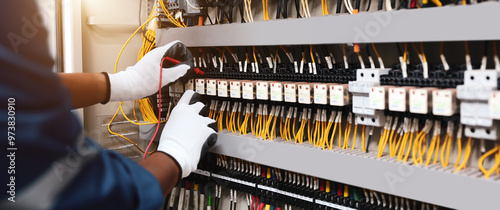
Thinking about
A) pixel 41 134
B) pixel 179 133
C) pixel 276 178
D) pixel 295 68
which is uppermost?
pixel 295 68

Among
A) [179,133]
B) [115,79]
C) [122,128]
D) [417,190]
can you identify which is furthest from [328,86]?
[122,128]

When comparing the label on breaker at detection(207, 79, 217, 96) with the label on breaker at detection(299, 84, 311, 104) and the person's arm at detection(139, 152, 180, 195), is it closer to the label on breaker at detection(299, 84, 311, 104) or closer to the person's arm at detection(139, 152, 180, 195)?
the label on breaker at detection(299, 84, 311, 104)

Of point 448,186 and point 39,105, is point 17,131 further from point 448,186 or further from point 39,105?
point 448,186

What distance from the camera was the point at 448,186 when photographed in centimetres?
115

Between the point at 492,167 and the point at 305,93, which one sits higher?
the point at 305,93

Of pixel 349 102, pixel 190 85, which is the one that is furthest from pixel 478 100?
pixel 190 85

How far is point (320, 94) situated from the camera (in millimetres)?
1420

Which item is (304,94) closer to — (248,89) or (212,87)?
(248,89)

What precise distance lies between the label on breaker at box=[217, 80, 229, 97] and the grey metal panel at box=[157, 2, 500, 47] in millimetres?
160

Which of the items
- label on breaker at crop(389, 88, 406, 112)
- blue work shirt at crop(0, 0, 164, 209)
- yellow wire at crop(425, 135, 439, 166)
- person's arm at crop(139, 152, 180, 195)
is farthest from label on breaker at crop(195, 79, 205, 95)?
blue work shirt at crop(0, 0, 164, 209)

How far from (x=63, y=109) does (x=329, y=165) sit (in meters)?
0.95

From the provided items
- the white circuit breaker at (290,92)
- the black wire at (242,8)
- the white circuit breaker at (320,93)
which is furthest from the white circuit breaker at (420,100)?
the black wire at (242,8)

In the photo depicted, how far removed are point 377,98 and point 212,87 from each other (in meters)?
0.72

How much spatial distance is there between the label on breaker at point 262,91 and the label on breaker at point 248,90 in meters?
0.03
